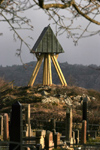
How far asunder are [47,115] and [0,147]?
7.56 metres

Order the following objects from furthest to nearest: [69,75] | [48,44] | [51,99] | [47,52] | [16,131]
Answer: [69,75]
[48,44]
[47,52]
[51,99]
[16,131]

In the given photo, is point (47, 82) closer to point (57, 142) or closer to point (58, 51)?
point (58, 51)

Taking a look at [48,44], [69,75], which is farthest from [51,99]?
[69,75]

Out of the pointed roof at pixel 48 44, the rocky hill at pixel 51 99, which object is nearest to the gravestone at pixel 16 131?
the rocky hill at pixel 51 99

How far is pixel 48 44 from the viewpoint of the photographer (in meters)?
23.9

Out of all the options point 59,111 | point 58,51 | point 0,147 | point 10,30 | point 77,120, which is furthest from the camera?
point 58,51

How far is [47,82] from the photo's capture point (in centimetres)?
2408

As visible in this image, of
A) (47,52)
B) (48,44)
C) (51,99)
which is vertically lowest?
(51,99)

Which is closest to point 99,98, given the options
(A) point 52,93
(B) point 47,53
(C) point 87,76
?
(A) point 52,93

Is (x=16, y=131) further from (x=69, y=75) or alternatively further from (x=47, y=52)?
(x=69, y=75)

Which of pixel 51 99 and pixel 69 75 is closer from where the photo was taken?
pixel 51 99

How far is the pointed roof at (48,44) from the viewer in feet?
77.5

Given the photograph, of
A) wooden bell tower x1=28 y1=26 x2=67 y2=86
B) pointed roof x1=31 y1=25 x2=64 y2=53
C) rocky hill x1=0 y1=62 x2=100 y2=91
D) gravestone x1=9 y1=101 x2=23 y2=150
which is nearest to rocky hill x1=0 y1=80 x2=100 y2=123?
wooden bell tower x1=28 y1=26 x2=67 y2=86

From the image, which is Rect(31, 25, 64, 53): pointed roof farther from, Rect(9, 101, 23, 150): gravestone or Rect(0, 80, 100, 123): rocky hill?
Rect(9, 101, 23, 150): gravestone
